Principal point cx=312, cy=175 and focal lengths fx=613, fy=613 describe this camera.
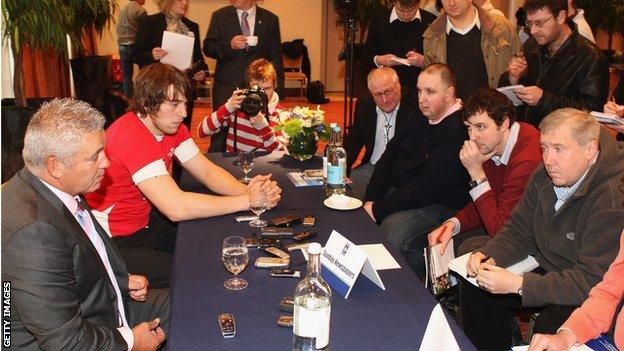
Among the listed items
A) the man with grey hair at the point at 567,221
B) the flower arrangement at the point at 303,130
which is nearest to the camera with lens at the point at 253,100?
the flower arrangement at the point at 303,130

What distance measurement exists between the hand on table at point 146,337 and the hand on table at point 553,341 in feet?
3.68

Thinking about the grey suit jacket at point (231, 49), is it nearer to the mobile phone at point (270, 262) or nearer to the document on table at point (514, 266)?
the document on table at point (514, 266)

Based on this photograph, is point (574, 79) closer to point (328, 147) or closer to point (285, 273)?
point (328, 147)

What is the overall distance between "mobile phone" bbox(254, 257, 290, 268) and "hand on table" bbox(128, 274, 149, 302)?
1.61 ft

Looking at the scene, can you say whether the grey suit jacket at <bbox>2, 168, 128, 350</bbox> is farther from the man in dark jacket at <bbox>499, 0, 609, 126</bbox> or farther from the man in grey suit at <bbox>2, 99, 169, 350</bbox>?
the man in dark jacket at <bbox>499, 0, 609, 126</bbox>

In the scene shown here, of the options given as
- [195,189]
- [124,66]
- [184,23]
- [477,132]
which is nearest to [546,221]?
[477,132]

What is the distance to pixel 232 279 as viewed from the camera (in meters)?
1.84

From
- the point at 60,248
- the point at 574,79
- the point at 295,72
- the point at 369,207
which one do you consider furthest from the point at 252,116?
the point at 295,72

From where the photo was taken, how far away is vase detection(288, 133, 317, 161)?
10.5 feet

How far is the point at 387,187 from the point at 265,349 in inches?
83.1

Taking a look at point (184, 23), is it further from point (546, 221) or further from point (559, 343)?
point (559, 343)

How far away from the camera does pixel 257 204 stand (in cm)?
228

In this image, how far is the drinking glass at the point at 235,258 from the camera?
71.5 inches

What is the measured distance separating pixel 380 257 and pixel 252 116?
5.48ft
